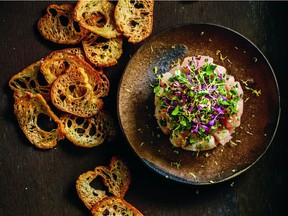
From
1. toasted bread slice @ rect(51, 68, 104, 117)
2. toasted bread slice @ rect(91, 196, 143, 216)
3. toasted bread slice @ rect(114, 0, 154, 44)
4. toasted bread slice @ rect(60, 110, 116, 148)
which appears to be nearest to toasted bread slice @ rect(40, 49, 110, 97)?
toasted bread slice @ rect(51, 68, 104, 117)

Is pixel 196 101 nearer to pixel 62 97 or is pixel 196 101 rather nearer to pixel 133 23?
pixel 133 23

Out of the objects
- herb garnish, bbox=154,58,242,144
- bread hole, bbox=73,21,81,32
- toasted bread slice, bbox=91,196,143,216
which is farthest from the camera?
bread hole, bbox=73,21,81,32

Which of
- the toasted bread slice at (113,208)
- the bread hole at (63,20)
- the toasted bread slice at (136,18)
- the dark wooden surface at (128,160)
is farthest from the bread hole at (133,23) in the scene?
the toasted bread slice at (113,208)

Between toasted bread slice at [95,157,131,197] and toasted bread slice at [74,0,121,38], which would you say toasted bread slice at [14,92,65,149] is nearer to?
toasted bread slice at [95,157,131,197]

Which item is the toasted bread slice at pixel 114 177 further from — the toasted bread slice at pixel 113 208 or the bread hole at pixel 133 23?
the bread hole at pixel 133 23

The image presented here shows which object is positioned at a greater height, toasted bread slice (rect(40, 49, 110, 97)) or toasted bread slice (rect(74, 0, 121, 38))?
toasted bread slice (rect(74, 0, 121, 38))

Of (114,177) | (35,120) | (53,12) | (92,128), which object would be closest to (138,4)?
(53,12)
